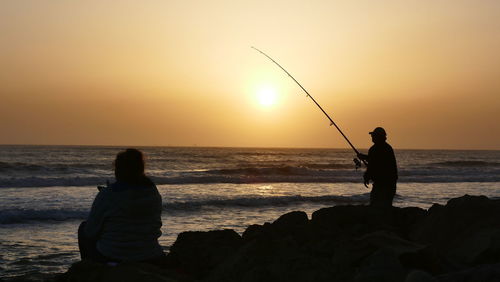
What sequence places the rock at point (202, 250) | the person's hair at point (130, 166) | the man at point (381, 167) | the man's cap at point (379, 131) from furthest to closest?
the man at point (381, 167)
the man's cap at point (379, 131)
the rock at point (202, 250)
the person's hair at point (130, 166)

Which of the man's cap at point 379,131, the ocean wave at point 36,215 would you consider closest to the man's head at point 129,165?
the man's cap at point 379,131

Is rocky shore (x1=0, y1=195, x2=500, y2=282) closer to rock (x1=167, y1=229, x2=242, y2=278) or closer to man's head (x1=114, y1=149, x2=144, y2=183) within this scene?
rock (x1=167, y1=229, x2=242, y2=278)

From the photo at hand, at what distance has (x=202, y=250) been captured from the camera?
6.69 meters

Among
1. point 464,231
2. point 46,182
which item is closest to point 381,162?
point 464,231

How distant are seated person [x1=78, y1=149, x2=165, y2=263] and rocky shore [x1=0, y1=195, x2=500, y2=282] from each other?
155mm

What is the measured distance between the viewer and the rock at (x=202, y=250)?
632 centimetres

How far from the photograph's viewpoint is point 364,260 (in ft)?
16.2

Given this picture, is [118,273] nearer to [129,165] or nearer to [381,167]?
[129,165]

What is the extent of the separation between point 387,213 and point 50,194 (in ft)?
47.0

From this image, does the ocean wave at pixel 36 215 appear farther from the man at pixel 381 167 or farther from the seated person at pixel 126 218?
the seated person at pixel 126 218

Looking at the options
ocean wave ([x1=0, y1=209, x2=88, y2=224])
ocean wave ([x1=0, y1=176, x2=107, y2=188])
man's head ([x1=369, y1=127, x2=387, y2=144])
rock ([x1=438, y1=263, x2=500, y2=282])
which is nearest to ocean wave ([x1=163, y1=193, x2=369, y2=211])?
ocean wave ([x1=0, y1=209, x2=88, y2=224])

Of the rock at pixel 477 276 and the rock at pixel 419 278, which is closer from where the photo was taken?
the rock at pixel 419 278

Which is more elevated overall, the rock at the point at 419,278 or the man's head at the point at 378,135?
the man's head at the point at 378,135

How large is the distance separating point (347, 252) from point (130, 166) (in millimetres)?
2249
